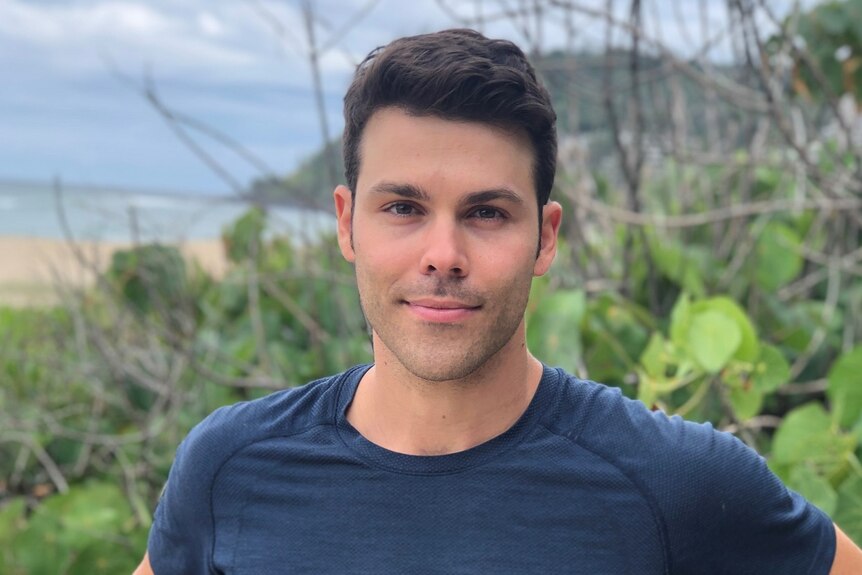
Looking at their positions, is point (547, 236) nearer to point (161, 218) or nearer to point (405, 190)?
point (405, 190)

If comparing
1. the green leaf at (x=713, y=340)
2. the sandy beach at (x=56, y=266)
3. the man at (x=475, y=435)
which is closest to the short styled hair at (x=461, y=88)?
the man at (x=475, y=435)

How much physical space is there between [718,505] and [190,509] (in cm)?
71

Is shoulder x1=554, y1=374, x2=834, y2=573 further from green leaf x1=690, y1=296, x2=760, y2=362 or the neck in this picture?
green leaf x1=690, y1=296, x2=760, y2=362

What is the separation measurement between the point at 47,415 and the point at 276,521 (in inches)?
96.2

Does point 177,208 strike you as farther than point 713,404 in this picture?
Yes

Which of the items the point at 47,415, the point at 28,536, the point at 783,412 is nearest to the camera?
the point at 28,536

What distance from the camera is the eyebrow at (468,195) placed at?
132 cm

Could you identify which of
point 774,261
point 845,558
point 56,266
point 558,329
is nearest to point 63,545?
point 558,329

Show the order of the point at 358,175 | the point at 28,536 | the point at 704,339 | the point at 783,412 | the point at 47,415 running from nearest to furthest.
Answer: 1. the point at 358,175
2. the point at 704,339
3. the point at 28,536
4. the point at 783,412
5. the point at 47,415

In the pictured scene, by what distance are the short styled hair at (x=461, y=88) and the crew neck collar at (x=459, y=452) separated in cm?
25

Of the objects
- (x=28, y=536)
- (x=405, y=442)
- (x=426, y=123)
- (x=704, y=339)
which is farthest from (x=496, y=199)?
(x=28, y=536)

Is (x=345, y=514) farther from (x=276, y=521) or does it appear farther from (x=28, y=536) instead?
(x=28, y=536)

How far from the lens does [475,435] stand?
1.38 meters

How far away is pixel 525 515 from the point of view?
1311 mm
